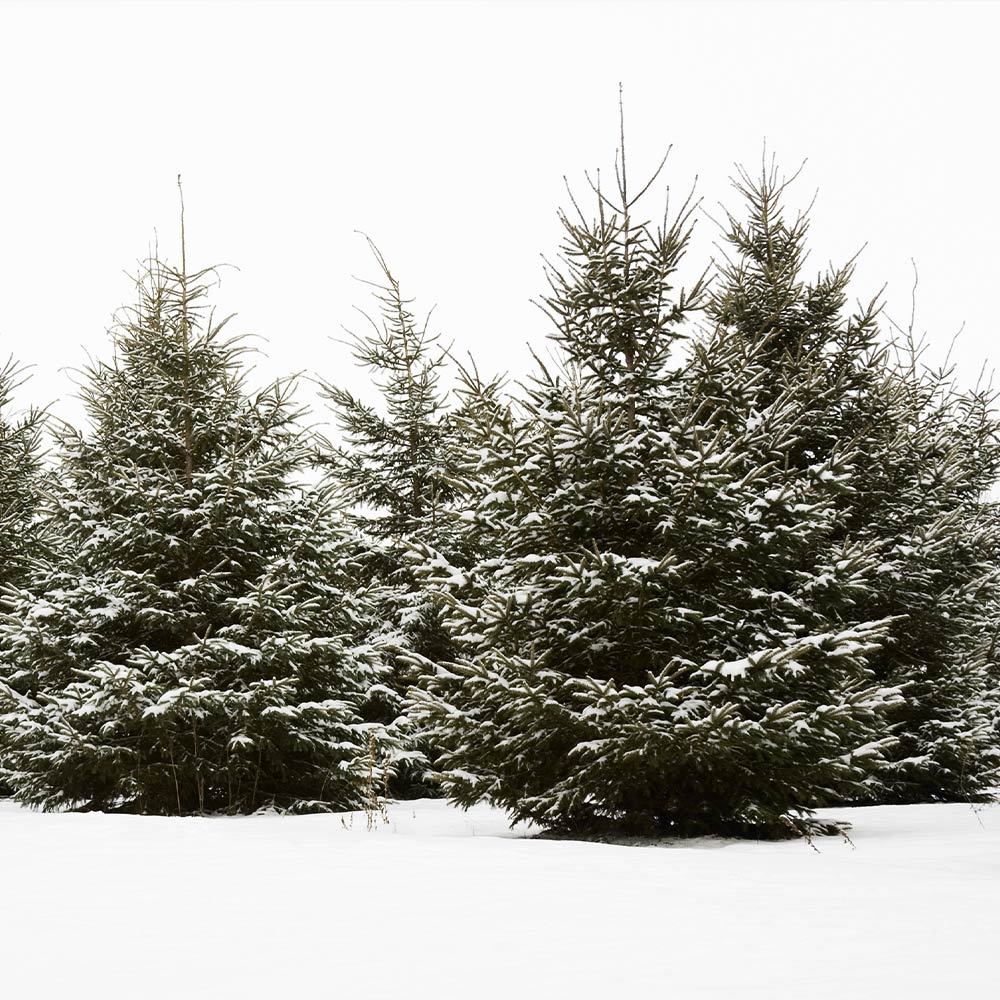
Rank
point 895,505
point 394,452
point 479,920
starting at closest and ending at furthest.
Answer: point 479,920 < point 895,505 < point 394,452

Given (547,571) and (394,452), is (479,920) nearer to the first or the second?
(547,571)

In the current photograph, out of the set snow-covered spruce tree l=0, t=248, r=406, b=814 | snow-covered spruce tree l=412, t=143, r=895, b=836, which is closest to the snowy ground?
snow-covered spruce tree l=412, t=143, r=895, b=836

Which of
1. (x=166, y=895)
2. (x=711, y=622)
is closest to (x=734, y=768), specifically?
(x=711, y=622)

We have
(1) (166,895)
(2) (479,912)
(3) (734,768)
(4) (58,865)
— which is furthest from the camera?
(3) (734,768)

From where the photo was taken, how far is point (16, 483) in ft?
49.4

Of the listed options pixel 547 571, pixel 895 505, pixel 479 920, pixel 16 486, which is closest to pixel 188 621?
pixel 547 571

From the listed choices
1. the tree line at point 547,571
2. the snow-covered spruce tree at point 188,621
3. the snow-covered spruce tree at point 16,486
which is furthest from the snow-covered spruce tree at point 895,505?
the snow-covered spruce tree at point 16,486

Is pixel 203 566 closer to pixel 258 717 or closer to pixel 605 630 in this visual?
pixel 258 717

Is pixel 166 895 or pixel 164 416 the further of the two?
pixel 164 416

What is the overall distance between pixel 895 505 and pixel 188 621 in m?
9.38

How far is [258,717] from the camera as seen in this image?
35.0 ft

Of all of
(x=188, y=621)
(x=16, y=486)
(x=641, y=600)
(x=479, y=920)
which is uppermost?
(x=16, y=486)

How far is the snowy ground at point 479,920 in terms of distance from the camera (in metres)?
3.58

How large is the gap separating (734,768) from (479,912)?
4262mm
